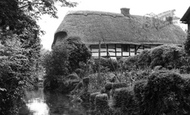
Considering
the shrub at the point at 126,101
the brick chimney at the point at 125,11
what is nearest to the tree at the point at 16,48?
the shrub at the point at 126,101

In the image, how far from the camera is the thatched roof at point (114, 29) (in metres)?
28.5

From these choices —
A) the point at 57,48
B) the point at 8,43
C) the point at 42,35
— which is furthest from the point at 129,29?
the point at 8,43

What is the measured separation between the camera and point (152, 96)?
21.0 feet

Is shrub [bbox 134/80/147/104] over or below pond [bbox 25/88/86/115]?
over

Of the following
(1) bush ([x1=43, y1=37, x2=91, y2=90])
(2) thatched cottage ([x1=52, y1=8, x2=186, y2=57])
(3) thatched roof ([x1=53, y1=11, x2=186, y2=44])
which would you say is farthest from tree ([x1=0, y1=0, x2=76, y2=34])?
(3) thatched roof ([x1=53, y1=11, x2=186, y2=44])

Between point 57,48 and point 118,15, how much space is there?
14000mm

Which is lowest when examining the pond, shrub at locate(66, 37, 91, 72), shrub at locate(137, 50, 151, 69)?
the pond

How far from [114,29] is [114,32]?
82 cm

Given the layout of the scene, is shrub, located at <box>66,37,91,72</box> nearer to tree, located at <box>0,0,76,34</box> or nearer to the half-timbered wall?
the half-timbered wall

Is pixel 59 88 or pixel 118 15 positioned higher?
pixel 118 15

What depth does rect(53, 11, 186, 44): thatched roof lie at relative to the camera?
2848 centimetres

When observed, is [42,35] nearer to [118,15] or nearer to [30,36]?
[30,36]

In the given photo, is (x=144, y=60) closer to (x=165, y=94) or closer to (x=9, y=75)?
(x=165, y=94)

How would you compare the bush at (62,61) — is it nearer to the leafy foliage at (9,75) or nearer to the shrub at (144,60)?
the shrub at (144,60)
